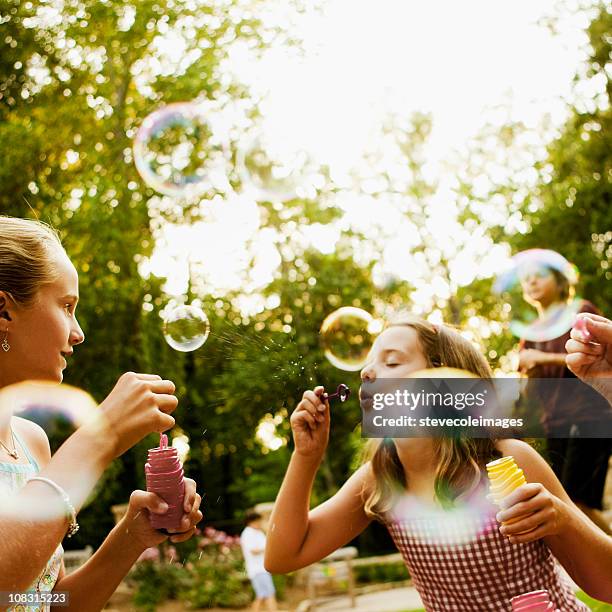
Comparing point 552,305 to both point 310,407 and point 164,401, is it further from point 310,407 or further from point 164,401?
point 164,401

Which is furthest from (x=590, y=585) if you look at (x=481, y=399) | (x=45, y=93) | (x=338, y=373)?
(x=45, y=93)

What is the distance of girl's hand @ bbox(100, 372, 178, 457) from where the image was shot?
1267 millimetres

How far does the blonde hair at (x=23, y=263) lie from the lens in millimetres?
1408

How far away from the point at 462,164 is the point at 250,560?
10.8 m

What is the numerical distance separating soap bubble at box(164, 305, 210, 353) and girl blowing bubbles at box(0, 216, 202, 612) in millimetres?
1138

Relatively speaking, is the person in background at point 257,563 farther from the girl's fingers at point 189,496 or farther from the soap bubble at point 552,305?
the girl's fingers at point 189,496

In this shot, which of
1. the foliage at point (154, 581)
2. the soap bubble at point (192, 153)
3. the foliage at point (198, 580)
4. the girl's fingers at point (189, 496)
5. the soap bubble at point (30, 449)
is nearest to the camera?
the soap bubble at point (30, 449)

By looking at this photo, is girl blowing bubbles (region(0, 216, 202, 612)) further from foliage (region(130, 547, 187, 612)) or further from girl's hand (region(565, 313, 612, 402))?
foliage (region(130, 547, 187, 612))

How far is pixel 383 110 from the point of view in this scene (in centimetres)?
1567

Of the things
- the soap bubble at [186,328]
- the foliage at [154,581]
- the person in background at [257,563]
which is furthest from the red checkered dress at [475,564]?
the foliage at [154,581]

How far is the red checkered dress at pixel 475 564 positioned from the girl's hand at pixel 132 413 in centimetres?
78

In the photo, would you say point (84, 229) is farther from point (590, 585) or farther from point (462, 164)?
point (590, 585)

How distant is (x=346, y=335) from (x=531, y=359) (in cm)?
85

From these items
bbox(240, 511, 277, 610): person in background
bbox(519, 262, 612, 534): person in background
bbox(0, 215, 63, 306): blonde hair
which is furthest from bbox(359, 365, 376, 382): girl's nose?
bbox(240, 511, 277, 610): person in background
